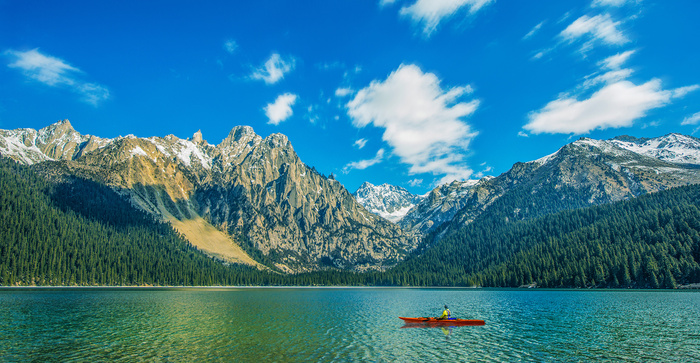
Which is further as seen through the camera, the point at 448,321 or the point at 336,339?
the point at 448,321

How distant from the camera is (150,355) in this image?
3556 centimetres

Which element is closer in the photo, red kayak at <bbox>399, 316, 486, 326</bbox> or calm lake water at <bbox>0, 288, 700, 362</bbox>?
calm lake water at <bbox>0, 288, 700, 362</bbox>

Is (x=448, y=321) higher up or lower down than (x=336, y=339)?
lower down

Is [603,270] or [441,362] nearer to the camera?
[441,362]

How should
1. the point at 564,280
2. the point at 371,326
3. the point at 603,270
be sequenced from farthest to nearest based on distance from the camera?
the point at 564,280
the point at 603,270
the point at 371,326

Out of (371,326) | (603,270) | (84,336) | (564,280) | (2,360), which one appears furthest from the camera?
Answer: (564,280)

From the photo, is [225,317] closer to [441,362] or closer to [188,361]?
[188,361]

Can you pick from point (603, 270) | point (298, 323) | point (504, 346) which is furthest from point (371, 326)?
point (603, 270)

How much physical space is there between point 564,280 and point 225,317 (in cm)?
18507

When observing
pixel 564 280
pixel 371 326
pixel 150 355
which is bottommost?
pixel 564 280

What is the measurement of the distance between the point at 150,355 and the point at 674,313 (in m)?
84.8

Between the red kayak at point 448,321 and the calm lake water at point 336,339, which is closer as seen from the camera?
the calm lake water at point 336,339

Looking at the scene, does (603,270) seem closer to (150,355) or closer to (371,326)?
(371,326)

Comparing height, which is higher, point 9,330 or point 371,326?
point 9,330
